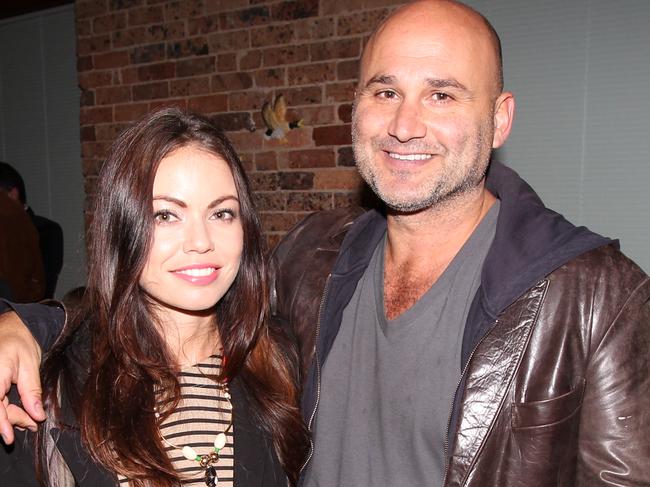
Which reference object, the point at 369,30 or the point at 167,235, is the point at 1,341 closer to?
the point at 167,235

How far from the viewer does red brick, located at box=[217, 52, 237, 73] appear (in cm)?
331

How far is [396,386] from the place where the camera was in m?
1.57

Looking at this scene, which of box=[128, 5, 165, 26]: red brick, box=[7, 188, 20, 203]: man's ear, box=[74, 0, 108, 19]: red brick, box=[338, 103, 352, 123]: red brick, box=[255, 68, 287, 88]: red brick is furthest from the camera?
box=[7, 188, 20, 203]: man's ear

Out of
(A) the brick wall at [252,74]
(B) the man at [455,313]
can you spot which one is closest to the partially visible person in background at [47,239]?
(A) the brick wall at [252,74]

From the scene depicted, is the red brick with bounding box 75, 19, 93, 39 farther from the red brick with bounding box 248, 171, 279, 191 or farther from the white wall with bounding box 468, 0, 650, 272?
the white wall with bounding box 468, 0, 650, 272

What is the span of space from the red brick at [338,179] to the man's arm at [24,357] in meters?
1.67

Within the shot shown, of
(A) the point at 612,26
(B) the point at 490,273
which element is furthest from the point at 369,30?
(B) the point at 490,273

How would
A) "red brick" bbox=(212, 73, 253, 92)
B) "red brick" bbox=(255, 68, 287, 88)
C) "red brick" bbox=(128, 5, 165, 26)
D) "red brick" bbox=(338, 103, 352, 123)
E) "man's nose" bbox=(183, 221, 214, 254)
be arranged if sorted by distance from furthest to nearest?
1. "red brick" bbox=(128, 5, 165, 26)
2. "red brick" bbox=(212, 73, 253, 92)
3. "red brick" bbox=(255, 68, 287, 88)
4. "red brick" bbox=(338, 103, 352, 123)
5. "man's nose" bbox=(183, 221, 214, 254)

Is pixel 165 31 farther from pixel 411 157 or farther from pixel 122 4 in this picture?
pixel 411 157

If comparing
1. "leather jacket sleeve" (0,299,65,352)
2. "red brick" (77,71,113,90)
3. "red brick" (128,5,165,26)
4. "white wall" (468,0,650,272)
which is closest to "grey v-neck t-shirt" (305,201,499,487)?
"leather jacket sleeve" (0,299,65,352)

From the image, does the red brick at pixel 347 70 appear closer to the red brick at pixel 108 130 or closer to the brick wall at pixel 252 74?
the brick wall at pixel 252 74

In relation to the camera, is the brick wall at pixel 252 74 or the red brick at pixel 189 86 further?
the red brick at pixel 189 86

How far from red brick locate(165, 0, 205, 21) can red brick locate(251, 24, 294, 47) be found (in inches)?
15.2

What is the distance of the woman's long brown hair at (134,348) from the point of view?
4.64ft
